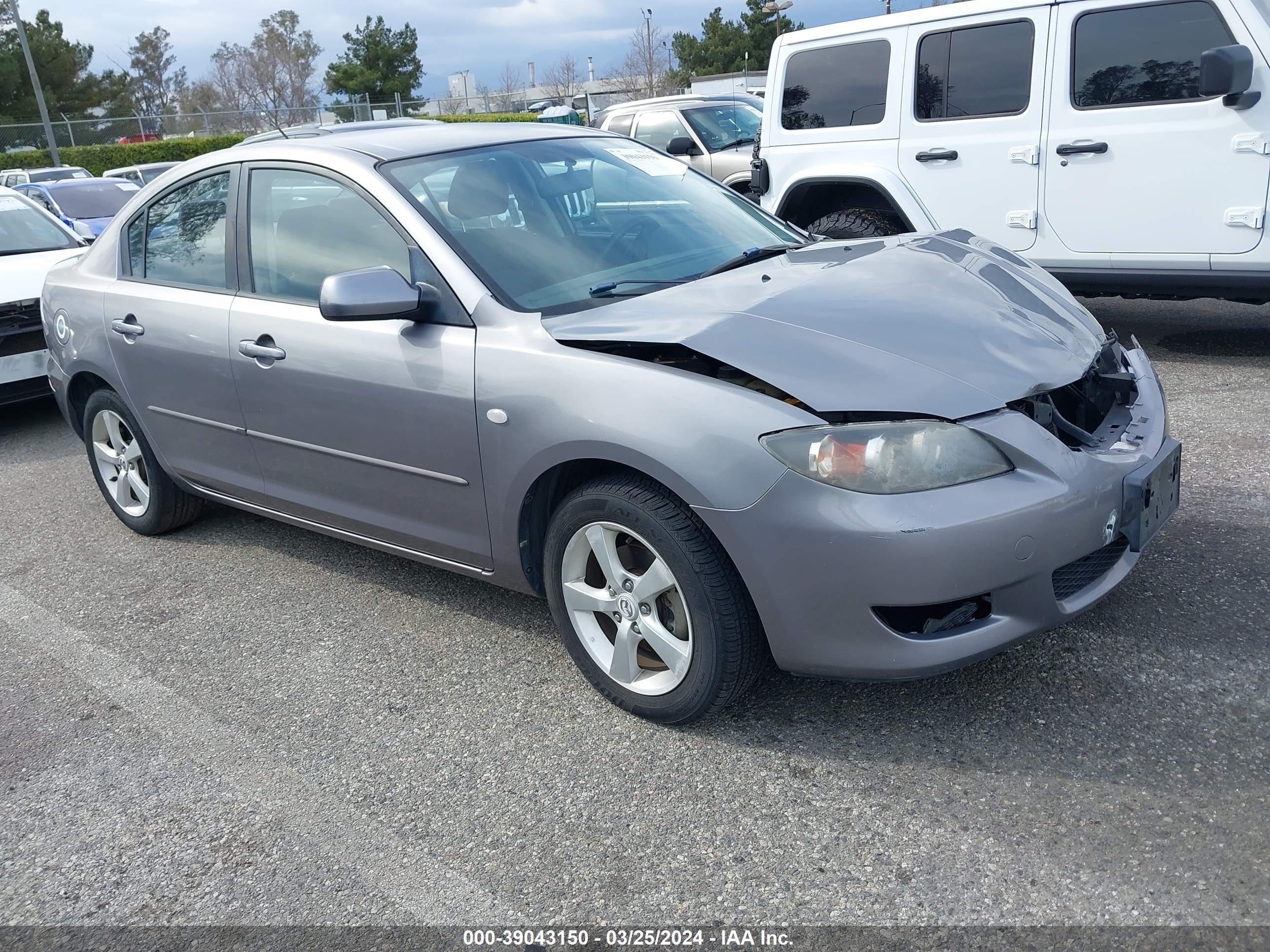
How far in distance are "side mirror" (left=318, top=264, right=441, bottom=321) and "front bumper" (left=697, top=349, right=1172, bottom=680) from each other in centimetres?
115

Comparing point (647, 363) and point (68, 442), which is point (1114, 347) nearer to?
point (647, 363)

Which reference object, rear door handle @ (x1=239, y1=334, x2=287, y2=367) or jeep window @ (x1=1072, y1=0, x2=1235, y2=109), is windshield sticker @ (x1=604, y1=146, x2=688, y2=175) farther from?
jeep window @ (x1=1072, y1=0, x2=1235, y2=109)

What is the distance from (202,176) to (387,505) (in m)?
1.71

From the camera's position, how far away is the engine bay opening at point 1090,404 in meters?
2.90

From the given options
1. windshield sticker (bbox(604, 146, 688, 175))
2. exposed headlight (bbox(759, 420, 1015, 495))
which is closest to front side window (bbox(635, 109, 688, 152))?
windshield sticker (bbox(604, 146, 688, 175))

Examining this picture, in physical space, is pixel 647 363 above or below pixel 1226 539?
above

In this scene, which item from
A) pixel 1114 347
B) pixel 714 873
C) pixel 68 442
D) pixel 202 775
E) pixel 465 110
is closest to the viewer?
pixel 714 873

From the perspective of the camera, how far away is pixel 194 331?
13.5 ft

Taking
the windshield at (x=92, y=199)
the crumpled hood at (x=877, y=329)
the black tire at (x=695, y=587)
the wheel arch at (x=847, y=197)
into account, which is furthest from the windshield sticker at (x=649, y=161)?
the windshield at (x=92, y=199)

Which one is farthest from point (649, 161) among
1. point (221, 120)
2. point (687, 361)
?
point (221, 120)

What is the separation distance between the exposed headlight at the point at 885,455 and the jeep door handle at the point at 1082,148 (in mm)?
4299

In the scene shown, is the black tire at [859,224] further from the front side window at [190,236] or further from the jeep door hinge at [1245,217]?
the front side window at [190,236]

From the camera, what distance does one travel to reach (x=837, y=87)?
7301 mm

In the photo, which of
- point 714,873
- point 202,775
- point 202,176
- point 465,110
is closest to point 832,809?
point 714,873
